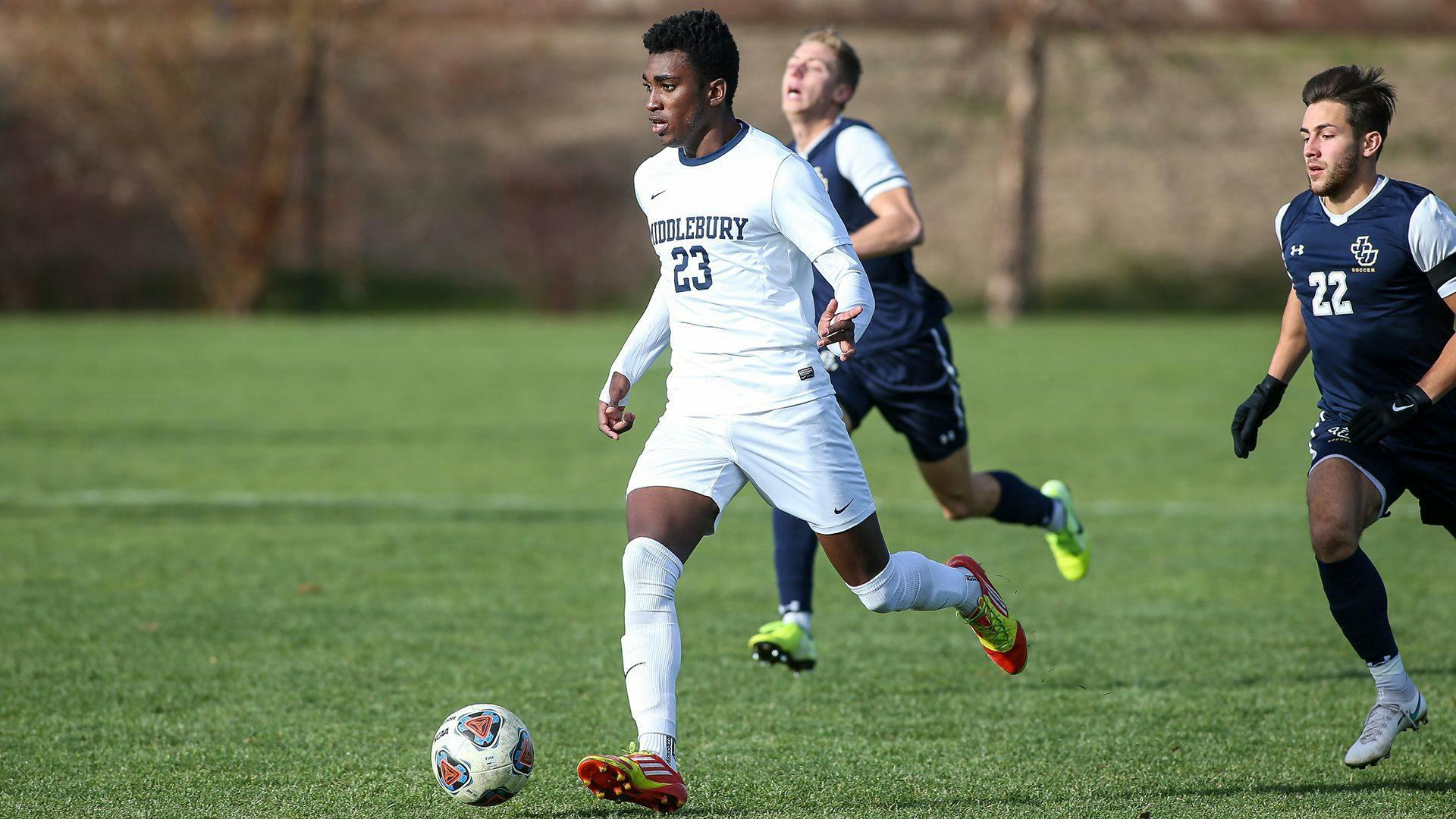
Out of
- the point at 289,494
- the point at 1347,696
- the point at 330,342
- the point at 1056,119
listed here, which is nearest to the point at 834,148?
the point at 1347,696

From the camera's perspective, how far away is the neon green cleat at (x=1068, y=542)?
21.9ft

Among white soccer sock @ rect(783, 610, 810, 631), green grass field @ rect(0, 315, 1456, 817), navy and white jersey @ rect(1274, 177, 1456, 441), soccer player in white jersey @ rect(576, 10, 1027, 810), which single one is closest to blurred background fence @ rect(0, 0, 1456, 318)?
green grass field @ rect(0, 315, 1456, 817)

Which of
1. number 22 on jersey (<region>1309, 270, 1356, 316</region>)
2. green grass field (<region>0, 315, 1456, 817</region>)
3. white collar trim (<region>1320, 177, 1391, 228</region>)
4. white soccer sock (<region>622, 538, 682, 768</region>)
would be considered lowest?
green grass field (<region>0, 315, 1456, 817</region>)

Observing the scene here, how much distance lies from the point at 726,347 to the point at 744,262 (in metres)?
0.24

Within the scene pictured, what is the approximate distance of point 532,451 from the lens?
11953 millimetres

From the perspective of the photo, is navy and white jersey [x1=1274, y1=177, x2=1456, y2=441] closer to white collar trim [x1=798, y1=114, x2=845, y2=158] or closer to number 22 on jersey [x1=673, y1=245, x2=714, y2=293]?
number 22 on jersey [x1=673, y1=245, x2=714, y2=293]

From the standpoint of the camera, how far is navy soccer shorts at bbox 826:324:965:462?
5.98 metres

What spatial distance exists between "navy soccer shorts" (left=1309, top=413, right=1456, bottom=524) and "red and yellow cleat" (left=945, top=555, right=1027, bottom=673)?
1.03m

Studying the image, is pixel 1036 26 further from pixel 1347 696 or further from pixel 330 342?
pixel 1347 696

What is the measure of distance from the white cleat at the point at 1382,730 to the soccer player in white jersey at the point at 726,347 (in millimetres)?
1424

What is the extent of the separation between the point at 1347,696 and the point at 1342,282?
1673 millimetres

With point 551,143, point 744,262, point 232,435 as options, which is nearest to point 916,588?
point 744,262

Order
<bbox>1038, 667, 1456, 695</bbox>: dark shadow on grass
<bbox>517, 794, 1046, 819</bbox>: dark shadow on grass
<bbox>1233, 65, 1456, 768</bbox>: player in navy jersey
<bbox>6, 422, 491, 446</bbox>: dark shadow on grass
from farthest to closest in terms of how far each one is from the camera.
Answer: <bbox>6, 422, 491, 446</bbox>: dark shadow on grass
<bbox>1038, 667, 1456, 695</bbox>: dark shadow on grass
<bbox>1233, 65, 1456, 768</bbox>: player in navy jersey
<bbox>517, 794, 1046, 819</bbox>: dark shadow on grass

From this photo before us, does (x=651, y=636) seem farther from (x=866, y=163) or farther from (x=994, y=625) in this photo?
(x=866, y=163)
